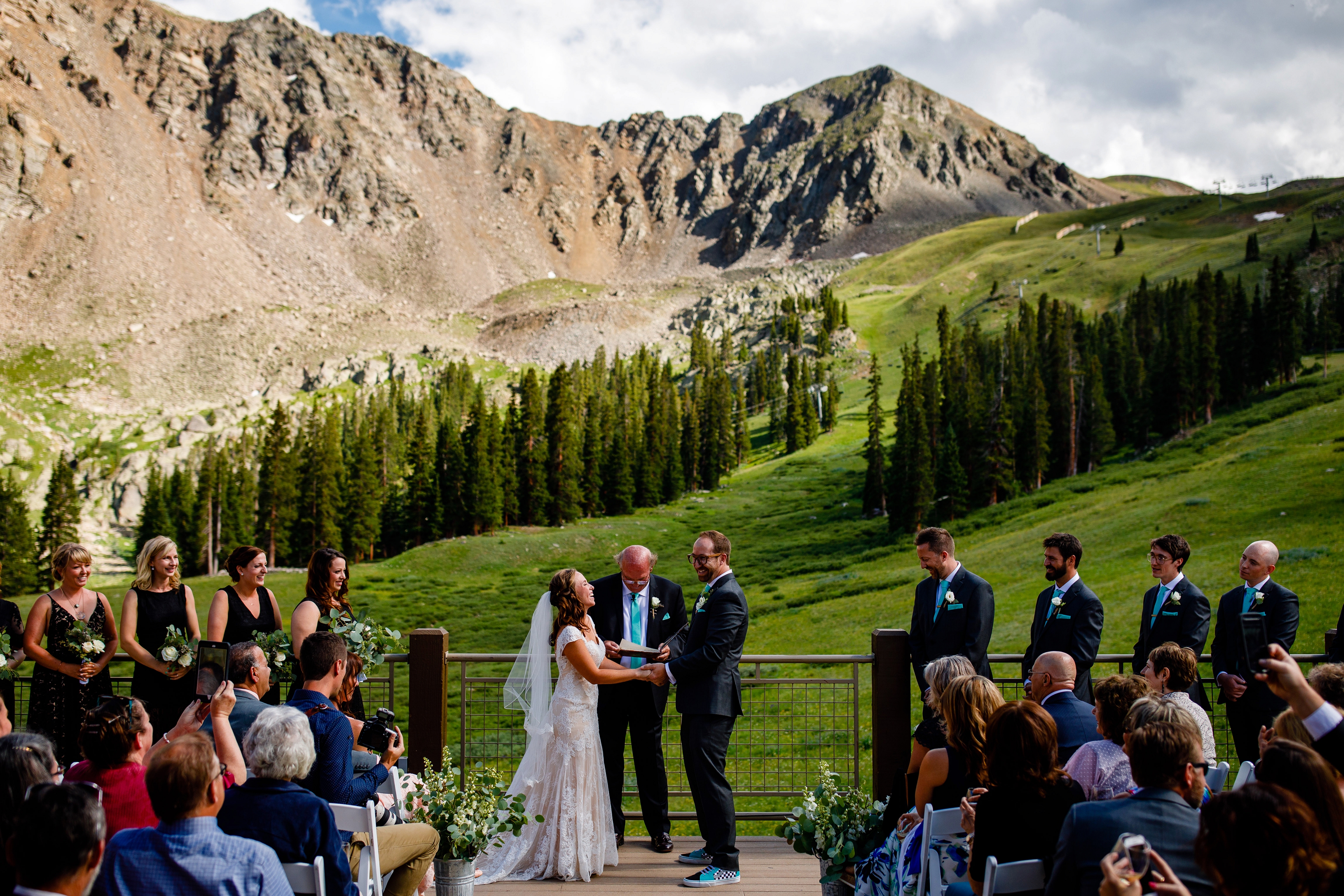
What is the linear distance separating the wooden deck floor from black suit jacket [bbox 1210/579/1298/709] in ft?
11.9

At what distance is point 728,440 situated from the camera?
87875 mm

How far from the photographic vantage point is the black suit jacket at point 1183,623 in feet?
24.8

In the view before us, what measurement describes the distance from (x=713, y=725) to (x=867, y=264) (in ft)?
591

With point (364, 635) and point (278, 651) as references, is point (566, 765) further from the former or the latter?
point (278, 651)

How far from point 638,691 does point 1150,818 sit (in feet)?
15.9

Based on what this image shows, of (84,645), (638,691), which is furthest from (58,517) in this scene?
(638,691)

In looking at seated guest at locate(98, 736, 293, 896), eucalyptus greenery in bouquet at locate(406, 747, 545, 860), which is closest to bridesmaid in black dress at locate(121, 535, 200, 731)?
eucalyptus greenery in bouquet at locate(406, 747, 545, 860)

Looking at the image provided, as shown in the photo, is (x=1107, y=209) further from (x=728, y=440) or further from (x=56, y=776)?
(x=56, y=776)

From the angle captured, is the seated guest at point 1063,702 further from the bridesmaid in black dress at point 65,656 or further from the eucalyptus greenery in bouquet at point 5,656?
the eucalyptus greenery in bouquet at point 5,656

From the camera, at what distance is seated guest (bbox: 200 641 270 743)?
509 centimetres

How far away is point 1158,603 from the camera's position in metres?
7.91

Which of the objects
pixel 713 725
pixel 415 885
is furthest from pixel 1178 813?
pixel 415 885

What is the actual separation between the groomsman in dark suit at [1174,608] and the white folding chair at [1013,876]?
4163 millimetres

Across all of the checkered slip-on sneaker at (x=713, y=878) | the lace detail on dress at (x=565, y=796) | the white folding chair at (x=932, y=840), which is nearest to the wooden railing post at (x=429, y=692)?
the lace detail on dress at (x=565, y=796)
